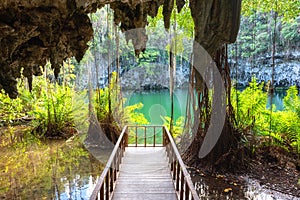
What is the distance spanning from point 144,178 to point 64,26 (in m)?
2.92

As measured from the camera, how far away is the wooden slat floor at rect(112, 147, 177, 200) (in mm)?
3826

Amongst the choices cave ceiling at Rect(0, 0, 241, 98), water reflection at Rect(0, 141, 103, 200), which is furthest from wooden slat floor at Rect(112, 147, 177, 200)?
cave ceiling at Rect(0, 0, 241, 98)

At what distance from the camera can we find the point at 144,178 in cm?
447

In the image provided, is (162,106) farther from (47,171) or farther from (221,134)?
(47,171)

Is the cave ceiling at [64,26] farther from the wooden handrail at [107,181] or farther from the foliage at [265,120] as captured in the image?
the foliage at [265,120]

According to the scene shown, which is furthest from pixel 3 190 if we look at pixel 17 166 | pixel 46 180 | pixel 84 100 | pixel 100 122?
pixel 84 100

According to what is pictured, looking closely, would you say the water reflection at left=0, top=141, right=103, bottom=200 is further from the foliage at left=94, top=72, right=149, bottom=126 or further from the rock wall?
the rock wall

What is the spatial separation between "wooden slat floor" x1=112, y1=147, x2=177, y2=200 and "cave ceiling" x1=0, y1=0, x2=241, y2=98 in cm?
210

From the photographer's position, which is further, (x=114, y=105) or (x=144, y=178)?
(x=114, y=105)

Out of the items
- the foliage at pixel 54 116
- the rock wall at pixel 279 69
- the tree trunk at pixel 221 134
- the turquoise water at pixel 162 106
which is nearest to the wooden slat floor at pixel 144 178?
the tree trunk at pixel 221 134

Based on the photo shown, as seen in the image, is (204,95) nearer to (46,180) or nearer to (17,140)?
Result: (46,180)

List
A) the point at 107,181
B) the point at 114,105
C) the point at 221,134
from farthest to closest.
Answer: the point at 114,105, the point at 221,134, the point at 107,181

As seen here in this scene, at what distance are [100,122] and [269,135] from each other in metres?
4.50

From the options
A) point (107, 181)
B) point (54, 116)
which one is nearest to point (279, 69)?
point (54, 116)
